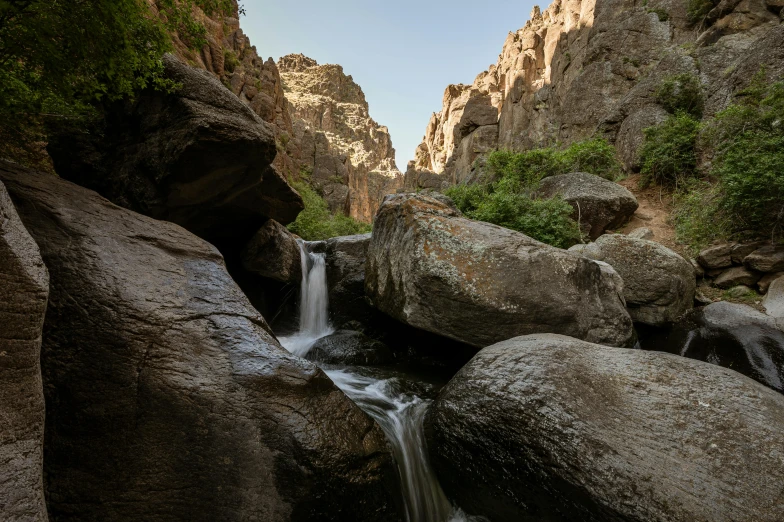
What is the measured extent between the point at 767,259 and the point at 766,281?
45 cm

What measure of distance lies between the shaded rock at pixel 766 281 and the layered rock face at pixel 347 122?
51.1 m

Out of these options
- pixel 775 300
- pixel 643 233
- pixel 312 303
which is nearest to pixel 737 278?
pixel 775 300

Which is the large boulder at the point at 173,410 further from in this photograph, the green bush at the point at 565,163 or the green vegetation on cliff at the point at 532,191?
the green bush at the point at 565,163

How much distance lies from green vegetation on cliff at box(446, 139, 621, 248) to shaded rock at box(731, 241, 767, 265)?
10.8 ft

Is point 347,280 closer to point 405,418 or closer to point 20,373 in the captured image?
point 405,418

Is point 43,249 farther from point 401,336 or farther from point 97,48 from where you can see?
point 401,336

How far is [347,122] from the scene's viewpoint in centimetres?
7775

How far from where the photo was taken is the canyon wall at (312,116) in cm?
2809

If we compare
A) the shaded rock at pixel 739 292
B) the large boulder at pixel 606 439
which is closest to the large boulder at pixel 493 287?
the large boulder at pixel 606 439

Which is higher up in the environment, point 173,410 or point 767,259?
point 767,259

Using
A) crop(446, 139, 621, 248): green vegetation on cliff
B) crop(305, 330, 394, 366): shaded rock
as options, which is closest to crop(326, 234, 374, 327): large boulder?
crop(305, 330, 394, 366): shaded rock

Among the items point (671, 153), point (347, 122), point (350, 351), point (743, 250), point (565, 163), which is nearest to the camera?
point (350, 351)

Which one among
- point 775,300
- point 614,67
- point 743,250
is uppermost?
point 614,67

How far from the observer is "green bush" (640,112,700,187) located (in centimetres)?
1225
